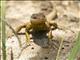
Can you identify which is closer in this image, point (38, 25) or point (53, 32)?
point (38, 25)

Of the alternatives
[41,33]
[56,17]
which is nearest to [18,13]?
[56,17]

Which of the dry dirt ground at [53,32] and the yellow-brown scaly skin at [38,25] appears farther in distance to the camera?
the yellow-brown scaly skin at [38,25]

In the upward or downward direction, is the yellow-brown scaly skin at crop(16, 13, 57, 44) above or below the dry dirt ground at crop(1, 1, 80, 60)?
above

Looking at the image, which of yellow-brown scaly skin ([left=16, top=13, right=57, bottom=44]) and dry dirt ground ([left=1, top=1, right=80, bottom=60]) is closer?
dry dirt ground ([left=1, top=1, right=80, bottom=60])

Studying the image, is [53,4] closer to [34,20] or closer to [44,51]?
[34,20]

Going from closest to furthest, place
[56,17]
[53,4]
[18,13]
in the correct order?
1. [56,17]
2. [18,13]
3. [53,4]

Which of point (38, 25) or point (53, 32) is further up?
point (38, 25)

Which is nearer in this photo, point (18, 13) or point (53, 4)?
point (18, 13)

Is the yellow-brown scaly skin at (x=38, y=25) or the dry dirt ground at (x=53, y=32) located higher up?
the yellow-brown scaly skin at (x=38, y=25)
